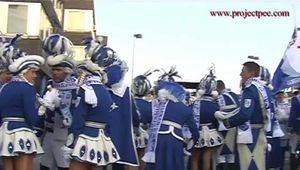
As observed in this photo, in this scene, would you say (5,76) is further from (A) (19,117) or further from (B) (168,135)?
(B) (168,135)

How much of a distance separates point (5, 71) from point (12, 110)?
0.91m

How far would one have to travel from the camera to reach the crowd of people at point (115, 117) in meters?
6.75

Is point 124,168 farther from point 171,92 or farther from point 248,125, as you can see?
point 248,125

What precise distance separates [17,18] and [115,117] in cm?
2239

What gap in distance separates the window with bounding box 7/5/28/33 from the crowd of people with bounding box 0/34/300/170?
65.2 feet

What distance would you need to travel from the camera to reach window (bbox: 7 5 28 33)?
96.0ft

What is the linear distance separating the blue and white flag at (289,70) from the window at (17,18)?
1929cm

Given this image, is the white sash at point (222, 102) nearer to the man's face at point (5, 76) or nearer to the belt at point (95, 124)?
the belt at point (95, 124)

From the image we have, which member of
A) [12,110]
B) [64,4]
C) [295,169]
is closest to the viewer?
[12,110]

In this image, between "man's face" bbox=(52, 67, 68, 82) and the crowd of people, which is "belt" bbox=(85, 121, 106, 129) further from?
"man's face" bbox=(52, 67, 68, 82)

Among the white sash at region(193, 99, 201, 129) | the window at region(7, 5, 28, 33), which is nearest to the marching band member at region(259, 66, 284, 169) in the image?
the white sash at region(193, 99, 201, 129)

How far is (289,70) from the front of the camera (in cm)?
1199

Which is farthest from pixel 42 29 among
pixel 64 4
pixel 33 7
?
pixel 64 4

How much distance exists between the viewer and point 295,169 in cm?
1154
